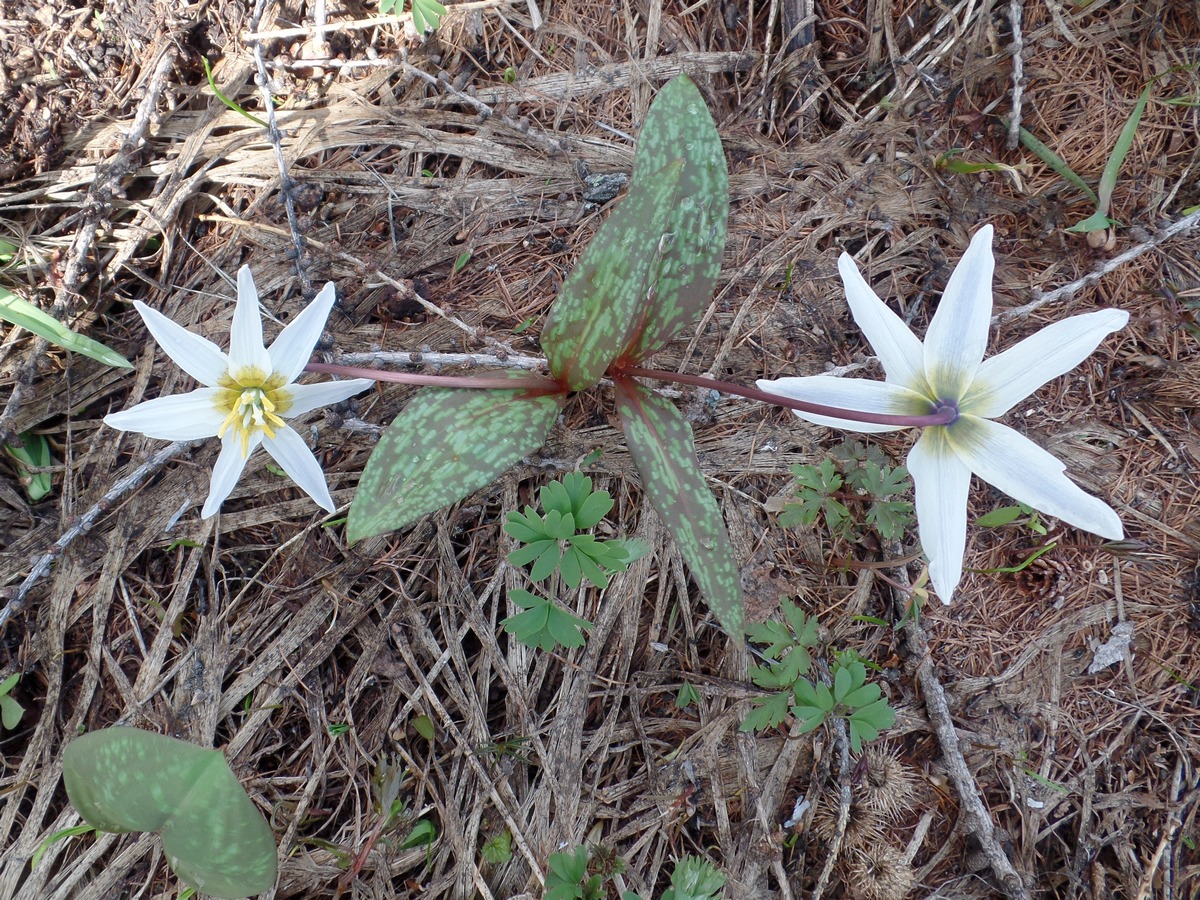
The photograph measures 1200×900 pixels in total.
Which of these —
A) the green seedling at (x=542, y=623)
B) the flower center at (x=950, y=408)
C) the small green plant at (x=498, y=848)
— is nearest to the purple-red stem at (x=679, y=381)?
the flower center at (x=950, y=408)

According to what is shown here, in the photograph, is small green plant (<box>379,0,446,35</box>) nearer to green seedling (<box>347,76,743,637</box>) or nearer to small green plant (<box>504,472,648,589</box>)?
green seedling (<box>347,76,743,637</box>)

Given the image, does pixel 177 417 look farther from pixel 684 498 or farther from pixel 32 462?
pixel 684 498

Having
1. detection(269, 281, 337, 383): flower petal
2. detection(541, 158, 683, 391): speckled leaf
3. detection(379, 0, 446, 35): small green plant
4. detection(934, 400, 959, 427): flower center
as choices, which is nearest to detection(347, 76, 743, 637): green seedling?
detection(541, 158, 683, 391): speckled leaf

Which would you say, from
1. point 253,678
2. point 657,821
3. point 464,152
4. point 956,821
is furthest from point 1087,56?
point 253,678

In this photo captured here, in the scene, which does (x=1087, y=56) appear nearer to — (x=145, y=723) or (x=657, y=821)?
(x=657, y=821)

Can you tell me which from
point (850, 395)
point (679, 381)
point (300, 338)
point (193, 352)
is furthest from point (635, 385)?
point (193, 352)
